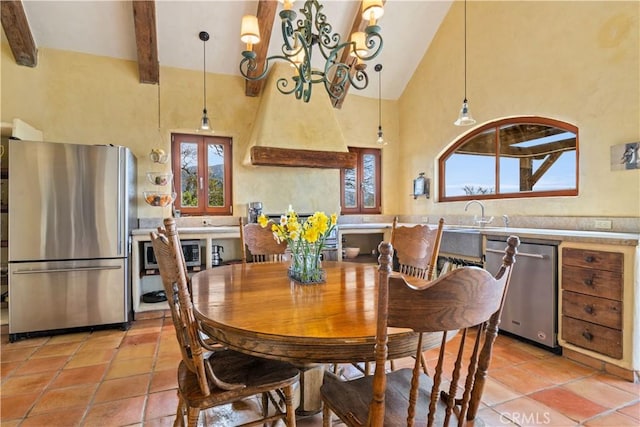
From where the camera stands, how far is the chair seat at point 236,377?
4.07 feet

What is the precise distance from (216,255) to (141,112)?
188 centimetres

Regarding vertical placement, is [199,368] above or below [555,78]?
below

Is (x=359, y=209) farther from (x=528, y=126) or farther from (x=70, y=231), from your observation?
(x=70, y=231)

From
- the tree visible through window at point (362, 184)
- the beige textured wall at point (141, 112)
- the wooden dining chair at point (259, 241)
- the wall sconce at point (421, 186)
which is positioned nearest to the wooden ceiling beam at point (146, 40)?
the beige textured wall at point (141, 112)

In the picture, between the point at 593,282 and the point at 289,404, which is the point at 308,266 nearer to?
the point at 289,404

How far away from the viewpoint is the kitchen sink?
3.14 metres

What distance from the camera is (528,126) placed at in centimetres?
339

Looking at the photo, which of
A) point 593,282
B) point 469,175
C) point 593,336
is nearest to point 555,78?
point 469,175

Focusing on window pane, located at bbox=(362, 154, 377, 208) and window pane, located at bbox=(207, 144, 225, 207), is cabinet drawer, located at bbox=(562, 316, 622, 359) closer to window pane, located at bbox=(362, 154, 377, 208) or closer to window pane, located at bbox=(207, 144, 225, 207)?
window pane, located at bbox=(362, 154, 377, 208)

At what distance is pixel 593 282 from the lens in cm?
Answer: 230

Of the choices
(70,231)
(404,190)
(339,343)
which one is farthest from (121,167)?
(404,190)

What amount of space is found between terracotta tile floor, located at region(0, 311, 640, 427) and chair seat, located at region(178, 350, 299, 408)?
0.51 meters

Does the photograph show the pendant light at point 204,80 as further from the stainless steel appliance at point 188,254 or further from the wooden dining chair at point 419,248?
the wooden dining chair at point 419,248

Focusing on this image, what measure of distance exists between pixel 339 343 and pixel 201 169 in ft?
12.3
